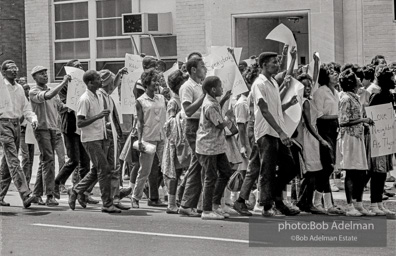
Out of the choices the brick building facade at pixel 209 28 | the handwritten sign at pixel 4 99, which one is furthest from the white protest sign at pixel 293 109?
the brick building facade at pixel 209 28

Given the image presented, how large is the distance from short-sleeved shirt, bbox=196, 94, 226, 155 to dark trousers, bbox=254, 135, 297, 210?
1.64 ft

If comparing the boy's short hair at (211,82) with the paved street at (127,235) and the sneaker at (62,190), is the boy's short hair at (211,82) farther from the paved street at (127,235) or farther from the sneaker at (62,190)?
the sneaker at (62,190)

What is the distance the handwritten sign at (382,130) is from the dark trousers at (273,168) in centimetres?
110

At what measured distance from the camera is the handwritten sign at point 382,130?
1198 centimetres

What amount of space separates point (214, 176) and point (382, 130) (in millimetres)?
2262

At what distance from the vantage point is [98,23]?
2511cm

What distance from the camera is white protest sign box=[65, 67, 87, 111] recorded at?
13.4m

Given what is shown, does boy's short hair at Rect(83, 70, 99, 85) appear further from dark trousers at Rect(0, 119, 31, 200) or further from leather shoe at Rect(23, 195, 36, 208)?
leather shoe at Rect(23, 195, 36, 208)

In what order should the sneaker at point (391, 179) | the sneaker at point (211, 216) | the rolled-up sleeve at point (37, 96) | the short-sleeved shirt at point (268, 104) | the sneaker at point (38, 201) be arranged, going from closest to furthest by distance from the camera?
1. the short-sleeved shirt at point (268, 104)
2. the sneaker at point (211, 216)
3. the rolled-up sleeve at point (37, 96)
4. the sneaker at point (38, 201)
5. the sneaker at point (391, 179)

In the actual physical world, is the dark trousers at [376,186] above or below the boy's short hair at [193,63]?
below

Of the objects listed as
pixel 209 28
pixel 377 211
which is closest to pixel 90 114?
pixel 377 211

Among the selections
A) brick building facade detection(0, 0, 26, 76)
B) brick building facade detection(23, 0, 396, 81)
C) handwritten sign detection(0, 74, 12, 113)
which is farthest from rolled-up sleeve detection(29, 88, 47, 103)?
brick building facade detection(0, 0, 26, 76)

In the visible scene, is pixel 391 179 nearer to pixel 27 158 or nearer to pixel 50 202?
pixel 50 202

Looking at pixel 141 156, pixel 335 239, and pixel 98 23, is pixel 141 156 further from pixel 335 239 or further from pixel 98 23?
pixel 98 23
